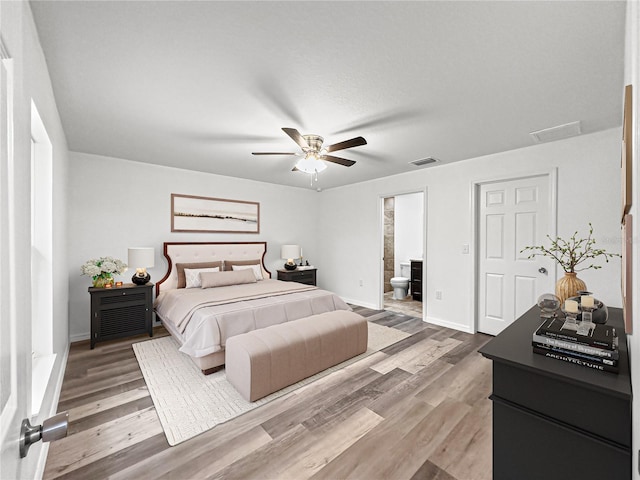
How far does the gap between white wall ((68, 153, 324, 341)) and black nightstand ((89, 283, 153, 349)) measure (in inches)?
18.1

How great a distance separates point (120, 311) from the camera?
11.8ft

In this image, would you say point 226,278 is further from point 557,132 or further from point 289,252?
point 557,132

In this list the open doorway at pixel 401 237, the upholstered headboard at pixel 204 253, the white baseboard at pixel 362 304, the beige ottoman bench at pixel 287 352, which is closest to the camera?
the beige ottoman bench at pixel 287 352

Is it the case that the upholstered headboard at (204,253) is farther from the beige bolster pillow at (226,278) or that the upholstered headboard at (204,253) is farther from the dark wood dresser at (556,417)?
the dark wood dresser at (556,417)

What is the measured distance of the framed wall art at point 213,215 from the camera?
4.49m

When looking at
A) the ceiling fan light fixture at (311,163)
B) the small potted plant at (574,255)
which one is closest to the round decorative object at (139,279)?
the ceiling fan light fixture at (311,163)

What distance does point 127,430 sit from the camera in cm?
195

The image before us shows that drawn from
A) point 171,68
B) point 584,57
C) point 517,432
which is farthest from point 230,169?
point 517,432

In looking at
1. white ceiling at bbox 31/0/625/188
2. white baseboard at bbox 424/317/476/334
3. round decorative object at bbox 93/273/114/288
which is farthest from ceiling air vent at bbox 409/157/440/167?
round decorative object at bbox 93/273/114/288

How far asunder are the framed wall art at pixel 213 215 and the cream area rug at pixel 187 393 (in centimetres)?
197

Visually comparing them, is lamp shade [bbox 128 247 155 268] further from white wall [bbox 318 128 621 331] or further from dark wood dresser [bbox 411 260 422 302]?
dark wood dresser [bbox 411 260 422 302]

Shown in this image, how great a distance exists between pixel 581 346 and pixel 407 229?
5761 millimetres

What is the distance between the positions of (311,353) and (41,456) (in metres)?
1.84

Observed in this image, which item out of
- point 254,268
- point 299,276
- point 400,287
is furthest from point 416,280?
point 254,268
